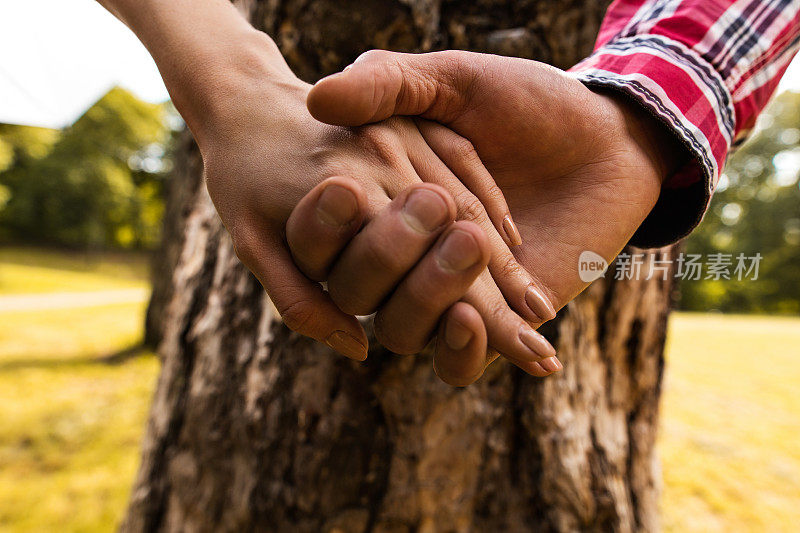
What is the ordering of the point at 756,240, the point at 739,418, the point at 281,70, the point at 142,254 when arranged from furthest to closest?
the point at 142,254 < the point at 756,240 < the point at 739,418 < the point at 281,70

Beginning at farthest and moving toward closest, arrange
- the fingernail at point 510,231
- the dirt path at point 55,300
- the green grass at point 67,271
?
the green grass at point 67,271
the dirt path at point 55,300
the fingernail at point 510,231

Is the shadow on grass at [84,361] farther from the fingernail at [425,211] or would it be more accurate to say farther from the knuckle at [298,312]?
the fingernail at [425,211]

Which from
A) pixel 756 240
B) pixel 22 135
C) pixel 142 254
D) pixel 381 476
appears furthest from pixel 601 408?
pixel 142 254

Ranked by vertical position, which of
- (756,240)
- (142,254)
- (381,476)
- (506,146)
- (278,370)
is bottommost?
(142,254)

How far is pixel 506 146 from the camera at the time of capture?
2.92 feet

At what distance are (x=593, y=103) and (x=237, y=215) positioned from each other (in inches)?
28.1

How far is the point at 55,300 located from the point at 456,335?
12.5 meters

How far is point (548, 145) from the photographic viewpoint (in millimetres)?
888

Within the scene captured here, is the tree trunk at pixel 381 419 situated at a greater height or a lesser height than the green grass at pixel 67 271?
greater

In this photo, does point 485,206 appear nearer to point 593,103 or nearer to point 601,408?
point 593,103

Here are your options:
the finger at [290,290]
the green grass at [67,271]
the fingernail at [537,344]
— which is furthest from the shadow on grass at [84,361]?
the green grass at [67,271]

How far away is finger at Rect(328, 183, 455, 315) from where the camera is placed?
630mm

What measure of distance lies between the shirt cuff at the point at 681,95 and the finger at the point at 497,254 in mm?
368

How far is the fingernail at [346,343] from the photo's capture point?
0.78 metres
